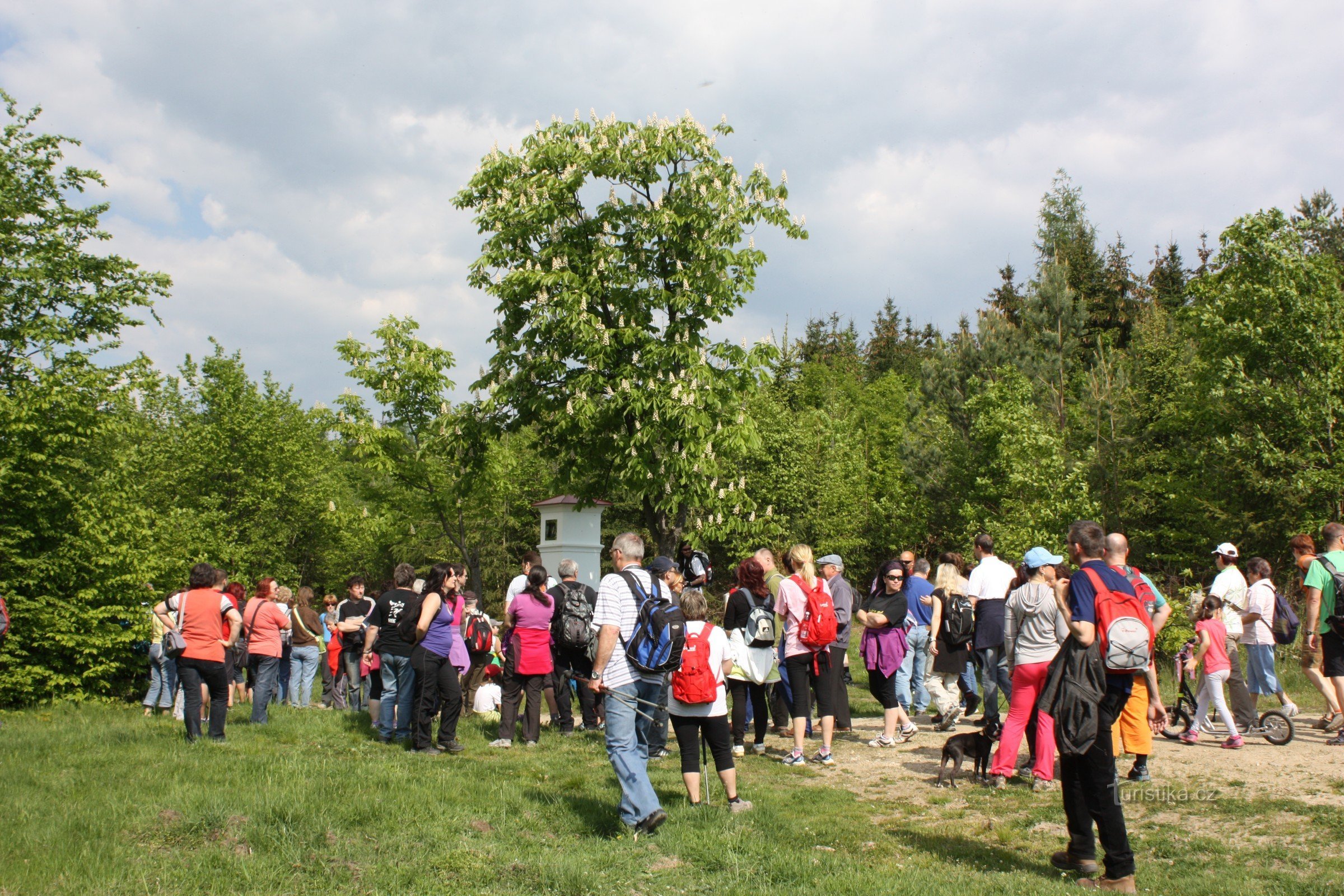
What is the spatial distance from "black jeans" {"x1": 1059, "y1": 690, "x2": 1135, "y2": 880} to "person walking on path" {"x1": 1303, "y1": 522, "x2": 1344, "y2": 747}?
459cm

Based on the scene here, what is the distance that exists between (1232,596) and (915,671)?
3.73m

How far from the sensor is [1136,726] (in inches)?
270

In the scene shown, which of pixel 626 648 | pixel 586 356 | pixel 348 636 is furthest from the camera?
pixel 586 356

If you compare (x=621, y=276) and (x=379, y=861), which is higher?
(x=621, y=276)

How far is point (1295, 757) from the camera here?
842cm

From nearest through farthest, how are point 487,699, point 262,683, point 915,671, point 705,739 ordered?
point 705,739 → point 262,683 → point 915,671 → point 487,699

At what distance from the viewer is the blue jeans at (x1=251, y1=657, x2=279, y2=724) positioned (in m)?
10.9

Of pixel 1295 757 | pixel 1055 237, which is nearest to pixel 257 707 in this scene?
pixel 1295 757

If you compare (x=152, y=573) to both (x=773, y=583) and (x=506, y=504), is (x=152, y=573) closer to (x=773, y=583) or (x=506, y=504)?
(x=773, y=583)

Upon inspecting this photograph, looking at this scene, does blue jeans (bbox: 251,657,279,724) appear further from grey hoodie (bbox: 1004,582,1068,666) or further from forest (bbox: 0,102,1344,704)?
grey hoodie (bbox: 1004,582,1068,666)

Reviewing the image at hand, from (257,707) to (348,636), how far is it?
206 cm

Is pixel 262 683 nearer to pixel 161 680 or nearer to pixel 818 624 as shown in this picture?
pixel 161 680

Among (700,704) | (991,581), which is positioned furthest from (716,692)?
(991,581)

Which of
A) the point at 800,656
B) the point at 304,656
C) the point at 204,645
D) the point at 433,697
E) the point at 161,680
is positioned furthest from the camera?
the point at 304,656
